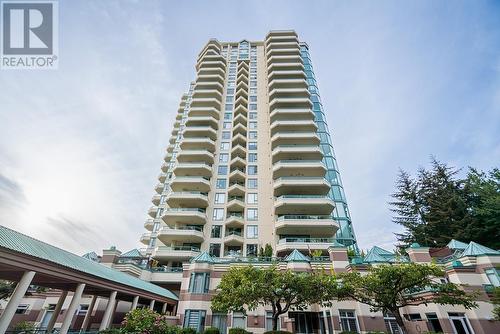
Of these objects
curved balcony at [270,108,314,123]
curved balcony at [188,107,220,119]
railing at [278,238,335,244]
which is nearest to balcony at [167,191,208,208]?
railing at [278,238,335,244]

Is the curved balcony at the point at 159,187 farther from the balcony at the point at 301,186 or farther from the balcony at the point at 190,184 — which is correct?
the balcony at the point at 301,186

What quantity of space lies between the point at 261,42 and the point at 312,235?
5053 centimetres

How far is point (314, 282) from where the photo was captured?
641 inches

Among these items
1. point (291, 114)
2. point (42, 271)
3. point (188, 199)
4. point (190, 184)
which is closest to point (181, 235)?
point (188, 199)

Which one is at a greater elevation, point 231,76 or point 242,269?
point 231,76

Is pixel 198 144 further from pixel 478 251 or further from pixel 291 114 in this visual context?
pixel 478 251

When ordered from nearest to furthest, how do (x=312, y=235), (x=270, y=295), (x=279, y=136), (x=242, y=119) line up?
(x=270, y=295) < (x=312, y=235) < (x=279, y=136) < (x=242, y=119)

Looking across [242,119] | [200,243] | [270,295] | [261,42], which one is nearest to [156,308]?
[200,243]

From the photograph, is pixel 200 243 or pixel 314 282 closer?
pixel 314 282

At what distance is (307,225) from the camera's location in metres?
31.5

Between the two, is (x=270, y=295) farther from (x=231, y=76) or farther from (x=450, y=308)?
(x=231, y=76)

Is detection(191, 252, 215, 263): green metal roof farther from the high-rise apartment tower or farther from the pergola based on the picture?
the high-rise apartment tower

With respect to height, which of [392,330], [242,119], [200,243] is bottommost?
[392,330]

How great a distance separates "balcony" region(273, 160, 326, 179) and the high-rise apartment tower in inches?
6.3
